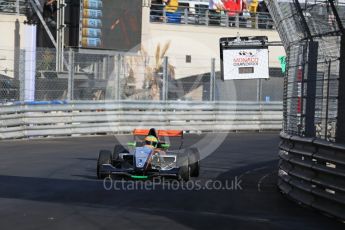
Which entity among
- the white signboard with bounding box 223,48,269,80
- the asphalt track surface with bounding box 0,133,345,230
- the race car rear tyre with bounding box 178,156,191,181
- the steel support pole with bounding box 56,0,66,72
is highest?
the steel support pole with bounding box 56,0,66,72

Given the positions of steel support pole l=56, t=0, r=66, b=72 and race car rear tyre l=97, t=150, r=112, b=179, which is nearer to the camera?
race car rear tyre l=97, t=150, r=112, b=179

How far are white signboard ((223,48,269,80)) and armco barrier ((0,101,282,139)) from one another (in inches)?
253

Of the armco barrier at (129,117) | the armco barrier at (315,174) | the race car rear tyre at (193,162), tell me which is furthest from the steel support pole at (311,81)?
the armco barrier at (129,117)

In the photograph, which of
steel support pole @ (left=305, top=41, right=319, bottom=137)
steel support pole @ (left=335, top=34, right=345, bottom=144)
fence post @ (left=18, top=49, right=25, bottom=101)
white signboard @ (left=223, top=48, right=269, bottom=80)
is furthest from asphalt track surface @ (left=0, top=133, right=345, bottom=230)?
fence post @ (left=18, top=49, right=25, bottom=101)

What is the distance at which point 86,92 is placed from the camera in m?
22.4

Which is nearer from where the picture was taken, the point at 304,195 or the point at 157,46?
the point at 304,195

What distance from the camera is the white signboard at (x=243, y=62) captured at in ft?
51.7

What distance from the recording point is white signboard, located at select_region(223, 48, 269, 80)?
15.8 metres

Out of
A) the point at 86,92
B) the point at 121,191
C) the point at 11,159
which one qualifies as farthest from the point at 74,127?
the point at 121,191

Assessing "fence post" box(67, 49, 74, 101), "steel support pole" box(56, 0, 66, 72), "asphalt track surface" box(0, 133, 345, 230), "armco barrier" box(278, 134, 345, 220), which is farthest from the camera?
"steel support pole" box(56, 0, 66, 72)

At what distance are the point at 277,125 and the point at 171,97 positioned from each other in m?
4.10

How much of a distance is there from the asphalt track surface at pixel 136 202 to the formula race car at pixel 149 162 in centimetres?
30

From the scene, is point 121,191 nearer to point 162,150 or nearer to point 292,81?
point 162,150

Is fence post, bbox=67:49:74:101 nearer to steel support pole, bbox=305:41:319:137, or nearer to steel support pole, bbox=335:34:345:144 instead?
steel support pole, bbox=305:41:319:137
